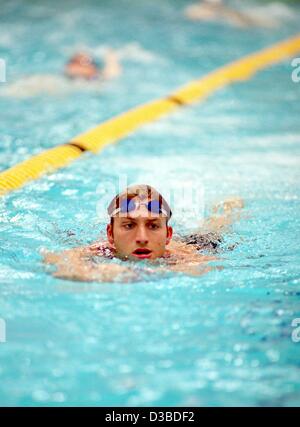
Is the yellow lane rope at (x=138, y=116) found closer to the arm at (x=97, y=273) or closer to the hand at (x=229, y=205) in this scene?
the hand at (x=229, y=205)

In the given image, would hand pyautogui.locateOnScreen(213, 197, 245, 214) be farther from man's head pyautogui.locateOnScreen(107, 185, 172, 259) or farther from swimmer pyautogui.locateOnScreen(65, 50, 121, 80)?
swimmer pyautogui.locateOnScreen(65, 50, 121, 80)

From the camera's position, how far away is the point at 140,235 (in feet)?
12.0

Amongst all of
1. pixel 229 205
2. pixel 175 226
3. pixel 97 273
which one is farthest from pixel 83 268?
pixel 229 205

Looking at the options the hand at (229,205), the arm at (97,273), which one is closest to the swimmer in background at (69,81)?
the hand at (229,205)

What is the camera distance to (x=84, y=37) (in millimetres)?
10070

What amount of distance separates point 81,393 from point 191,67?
24.6 ft

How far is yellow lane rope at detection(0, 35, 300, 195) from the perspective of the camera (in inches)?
226

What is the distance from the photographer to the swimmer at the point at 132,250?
3.59 m

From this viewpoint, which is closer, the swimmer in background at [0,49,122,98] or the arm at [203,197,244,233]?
the arm at [203,197,244,233]

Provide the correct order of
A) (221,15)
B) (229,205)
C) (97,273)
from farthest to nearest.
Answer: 1. (221,15)
2. (229,205)
3. (97,273)

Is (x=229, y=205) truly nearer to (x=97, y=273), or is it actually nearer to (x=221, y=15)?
(x=97, y=273)

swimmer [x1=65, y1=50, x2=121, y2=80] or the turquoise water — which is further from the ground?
swimmer [x1=65, y1=50, x2=121, y2=80]

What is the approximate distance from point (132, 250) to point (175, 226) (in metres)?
1.16

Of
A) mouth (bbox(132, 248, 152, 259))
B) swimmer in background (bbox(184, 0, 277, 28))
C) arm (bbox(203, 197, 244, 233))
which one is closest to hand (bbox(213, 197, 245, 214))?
arm (bbox(203, 197, 244, 233))
